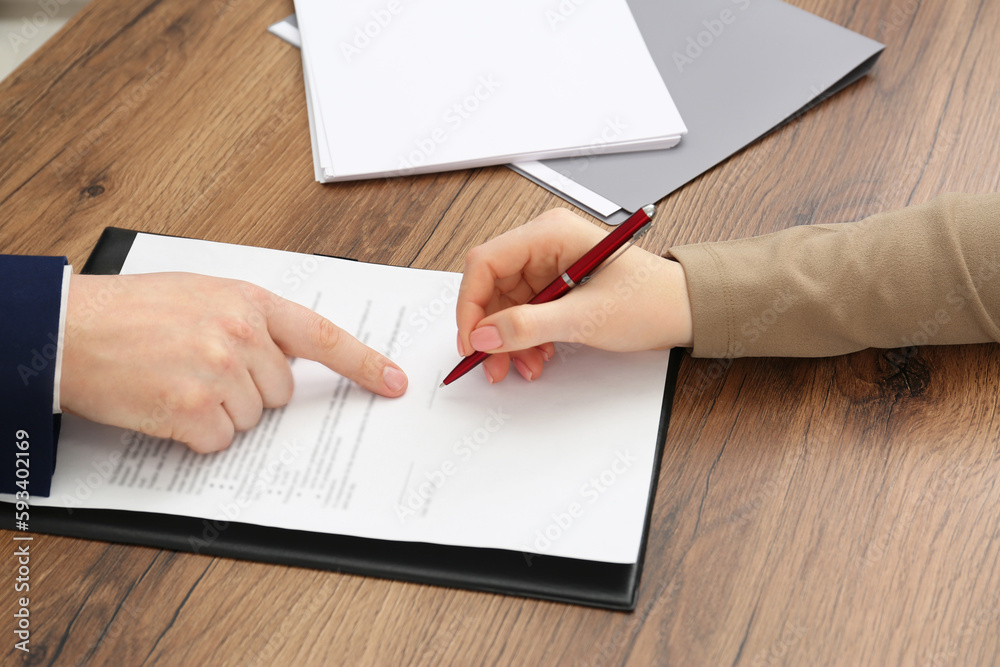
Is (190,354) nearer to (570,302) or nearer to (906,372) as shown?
(570,302)

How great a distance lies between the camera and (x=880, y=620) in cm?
59

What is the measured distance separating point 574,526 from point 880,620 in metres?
0.24

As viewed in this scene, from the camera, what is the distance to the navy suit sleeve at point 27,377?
640 mm

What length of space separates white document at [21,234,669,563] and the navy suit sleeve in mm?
31

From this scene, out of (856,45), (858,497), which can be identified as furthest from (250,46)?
(858,497)

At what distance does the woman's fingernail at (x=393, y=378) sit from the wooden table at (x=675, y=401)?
0.47 ft

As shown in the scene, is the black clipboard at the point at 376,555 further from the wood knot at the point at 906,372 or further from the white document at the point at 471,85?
the white document at the point at 471,85

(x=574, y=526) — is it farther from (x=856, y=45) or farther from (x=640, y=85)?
(x=856, y=45)

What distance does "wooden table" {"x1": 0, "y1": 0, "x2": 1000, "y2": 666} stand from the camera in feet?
1.94

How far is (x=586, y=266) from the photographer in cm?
70

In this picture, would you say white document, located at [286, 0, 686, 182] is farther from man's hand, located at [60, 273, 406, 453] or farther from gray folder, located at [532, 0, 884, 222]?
man's hand, located at [60, 273, 406, 453]

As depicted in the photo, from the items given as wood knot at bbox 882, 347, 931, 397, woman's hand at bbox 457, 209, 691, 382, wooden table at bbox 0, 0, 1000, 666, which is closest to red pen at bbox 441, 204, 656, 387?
woman's hand at bbox 457, 209, 691, 382

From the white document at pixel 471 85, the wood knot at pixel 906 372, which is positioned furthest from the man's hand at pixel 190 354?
the wood knot at pixel 906 372

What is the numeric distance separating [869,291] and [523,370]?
1.07 feet
